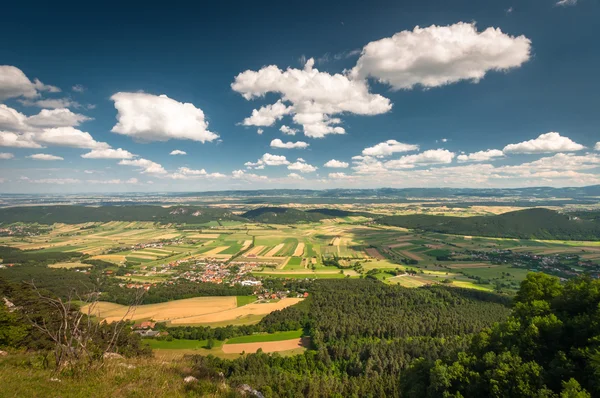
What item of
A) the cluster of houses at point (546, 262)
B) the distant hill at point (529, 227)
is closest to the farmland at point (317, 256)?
the cluster of houses at point (546, 262)

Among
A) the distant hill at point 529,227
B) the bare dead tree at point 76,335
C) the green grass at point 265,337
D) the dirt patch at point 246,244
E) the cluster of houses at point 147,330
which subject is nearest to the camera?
the bare dead tree at point 76,335

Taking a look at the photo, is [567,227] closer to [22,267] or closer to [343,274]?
[343,274]

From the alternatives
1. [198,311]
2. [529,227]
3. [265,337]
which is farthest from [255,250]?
[529,227]

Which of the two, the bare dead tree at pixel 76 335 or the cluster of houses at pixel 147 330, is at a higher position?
the bare dead tree at pixel 76 335

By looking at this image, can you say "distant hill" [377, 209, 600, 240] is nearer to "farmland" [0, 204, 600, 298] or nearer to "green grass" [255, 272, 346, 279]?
"farmland" [0, 204, 600, 298]

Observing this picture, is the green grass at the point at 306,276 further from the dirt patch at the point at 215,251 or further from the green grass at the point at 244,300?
the dirt patch at the point at 215,251

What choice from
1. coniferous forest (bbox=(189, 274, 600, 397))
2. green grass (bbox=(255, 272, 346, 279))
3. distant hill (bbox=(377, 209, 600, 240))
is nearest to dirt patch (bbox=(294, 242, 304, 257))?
green grass (bbox=(255, 272, 346, 279))
